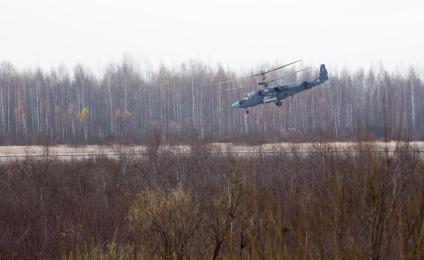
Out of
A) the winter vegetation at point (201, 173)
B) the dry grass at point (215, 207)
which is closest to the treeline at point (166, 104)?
the winter vegetation at point (201, 173)

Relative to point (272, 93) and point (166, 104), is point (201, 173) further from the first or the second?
point (166, 104)

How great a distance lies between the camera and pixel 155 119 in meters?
63.2

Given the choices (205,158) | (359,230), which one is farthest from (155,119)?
(359,230)

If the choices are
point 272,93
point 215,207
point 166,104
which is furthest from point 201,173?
point 166,104

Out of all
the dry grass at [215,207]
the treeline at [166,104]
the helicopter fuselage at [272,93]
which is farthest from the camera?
the treeline at [166,104]

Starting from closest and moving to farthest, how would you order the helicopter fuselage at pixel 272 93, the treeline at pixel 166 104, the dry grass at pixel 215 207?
the dry grass at pixel 215 207
the helicopter fuselage at pixel 272 93
the treeline at pixel 166 104

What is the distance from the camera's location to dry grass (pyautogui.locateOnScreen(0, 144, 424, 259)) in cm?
459

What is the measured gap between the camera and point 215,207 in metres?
15.2

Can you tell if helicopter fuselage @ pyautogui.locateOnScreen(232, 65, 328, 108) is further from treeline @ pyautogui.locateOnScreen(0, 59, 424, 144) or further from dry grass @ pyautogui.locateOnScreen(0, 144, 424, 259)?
treeline @ pyautogui.locateOnScreen(0, 59, 424, 144)

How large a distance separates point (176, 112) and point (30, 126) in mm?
16711

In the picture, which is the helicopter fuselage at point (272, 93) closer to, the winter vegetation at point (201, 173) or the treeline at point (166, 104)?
the winter vegetation at point (201, 173)

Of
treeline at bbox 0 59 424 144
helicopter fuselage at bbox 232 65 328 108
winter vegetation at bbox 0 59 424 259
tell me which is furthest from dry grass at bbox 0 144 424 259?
treeline at bbox 0 59 424 144

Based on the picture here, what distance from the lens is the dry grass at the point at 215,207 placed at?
15.0 ft

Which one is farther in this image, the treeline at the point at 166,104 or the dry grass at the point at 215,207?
the treeline at the point at 166,104
